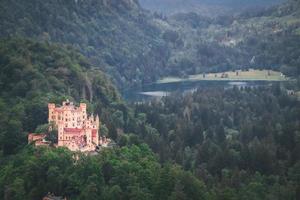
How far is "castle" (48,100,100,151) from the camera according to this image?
339ft

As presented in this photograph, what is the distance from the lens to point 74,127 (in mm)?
106062

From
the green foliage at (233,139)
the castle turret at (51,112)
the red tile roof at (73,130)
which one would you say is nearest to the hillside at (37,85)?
the castle turret at (51,112)

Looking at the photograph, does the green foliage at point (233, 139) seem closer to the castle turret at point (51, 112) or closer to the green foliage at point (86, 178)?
the green foliage at point (86, 178)

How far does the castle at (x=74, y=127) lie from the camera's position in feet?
339

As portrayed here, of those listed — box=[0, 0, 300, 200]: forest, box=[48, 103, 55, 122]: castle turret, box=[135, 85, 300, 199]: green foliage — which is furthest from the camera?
box=[48, 103, 55, 122]: castle turret

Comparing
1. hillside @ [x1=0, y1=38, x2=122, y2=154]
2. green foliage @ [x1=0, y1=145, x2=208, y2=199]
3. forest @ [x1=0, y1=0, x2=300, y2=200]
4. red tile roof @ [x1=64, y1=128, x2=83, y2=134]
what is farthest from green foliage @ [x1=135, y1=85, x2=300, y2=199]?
red tile roof @ [x1=64, y1=128, x2=83, y2=134]

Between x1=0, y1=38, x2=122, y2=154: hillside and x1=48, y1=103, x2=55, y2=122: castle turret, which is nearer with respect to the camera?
x1=48, y1=103, x2=55, y2=122: castle turret

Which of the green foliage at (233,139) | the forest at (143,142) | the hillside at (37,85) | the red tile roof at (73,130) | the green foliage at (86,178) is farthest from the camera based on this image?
the hillside at (37,85)

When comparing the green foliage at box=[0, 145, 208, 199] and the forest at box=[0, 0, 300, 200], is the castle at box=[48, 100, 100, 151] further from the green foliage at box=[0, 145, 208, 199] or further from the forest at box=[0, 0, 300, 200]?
the green foliage at box=[0, 145, 208, 199]

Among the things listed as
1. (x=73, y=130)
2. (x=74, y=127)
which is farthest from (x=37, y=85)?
(x=73, y=130)

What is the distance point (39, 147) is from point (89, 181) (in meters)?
10.7

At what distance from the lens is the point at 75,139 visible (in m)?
104

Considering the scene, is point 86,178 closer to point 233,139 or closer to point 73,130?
point 73,130

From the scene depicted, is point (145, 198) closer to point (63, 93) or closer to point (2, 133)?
point (2, 133)
